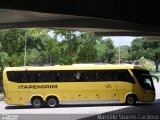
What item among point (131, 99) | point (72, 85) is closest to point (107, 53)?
point (131, 99)

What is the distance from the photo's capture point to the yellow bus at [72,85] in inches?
995

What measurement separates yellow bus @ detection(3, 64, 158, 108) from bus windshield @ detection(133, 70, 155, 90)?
0.07 metres

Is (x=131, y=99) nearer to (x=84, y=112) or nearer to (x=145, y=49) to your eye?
(x=84, y=112)

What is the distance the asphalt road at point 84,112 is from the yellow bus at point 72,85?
1.90 feet

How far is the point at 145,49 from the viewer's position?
272 feet

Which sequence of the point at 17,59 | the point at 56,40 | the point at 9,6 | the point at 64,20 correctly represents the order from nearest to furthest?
the point at 9,6 → the point at 64,20 → the point at 17,59 → the point at 56,40

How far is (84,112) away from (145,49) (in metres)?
62.5

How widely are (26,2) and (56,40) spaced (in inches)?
1518

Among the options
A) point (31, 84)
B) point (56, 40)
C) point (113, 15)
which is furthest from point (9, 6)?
point (56, 40)

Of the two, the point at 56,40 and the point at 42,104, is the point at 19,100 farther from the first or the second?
the point at 56,40

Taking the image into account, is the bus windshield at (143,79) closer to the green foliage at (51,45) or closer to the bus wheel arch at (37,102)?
the bus wheel arch at (37,102)

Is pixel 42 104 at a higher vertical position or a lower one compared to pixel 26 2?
lower

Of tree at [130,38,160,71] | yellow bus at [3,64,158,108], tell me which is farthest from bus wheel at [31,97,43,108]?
tree at [130,38,160,71]

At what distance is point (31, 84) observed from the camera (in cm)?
2528
